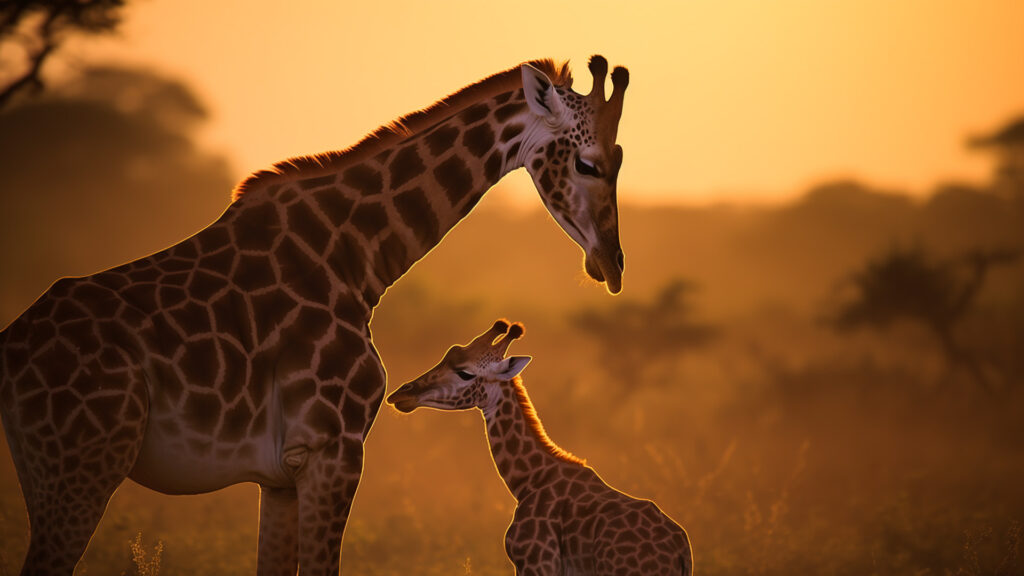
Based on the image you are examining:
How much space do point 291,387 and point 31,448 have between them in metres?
1.20

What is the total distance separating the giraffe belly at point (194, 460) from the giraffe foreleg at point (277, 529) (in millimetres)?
354

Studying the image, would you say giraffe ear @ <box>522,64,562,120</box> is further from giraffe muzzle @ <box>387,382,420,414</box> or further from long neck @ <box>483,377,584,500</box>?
long neck @ <box>483,377,584,500</box>

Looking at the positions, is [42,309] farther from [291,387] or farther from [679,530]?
[679,530]

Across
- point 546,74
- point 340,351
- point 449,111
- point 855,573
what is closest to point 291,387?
point 340,351

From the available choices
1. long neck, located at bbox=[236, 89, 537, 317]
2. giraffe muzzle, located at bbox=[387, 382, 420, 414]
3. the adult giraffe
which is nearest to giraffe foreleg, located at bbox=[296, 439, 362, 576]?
the adult giraffe

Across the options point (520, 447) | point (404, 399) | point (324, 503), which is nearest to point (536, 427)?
point (520, 447)

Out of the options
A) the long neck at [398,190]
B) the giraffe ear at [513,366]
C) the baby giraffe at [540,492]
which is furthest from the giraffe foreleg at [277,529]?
the giraffe ear at [513,366]

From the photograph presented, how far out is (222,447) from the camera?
18.6ft

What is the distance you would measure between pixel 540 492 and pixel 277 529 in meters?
2.29

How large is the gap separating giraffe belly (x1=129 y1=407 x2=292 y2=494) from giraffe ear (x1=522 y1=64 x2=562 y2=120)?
2187mm

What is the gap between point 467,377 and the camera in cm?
820

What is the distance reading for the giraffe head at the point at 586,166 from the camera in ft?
21.0

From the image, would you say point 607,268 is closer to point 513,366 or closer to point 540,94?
point 540,94

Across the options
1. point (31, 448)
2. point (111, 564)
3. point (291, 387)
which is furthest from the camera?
point (111, 564)
